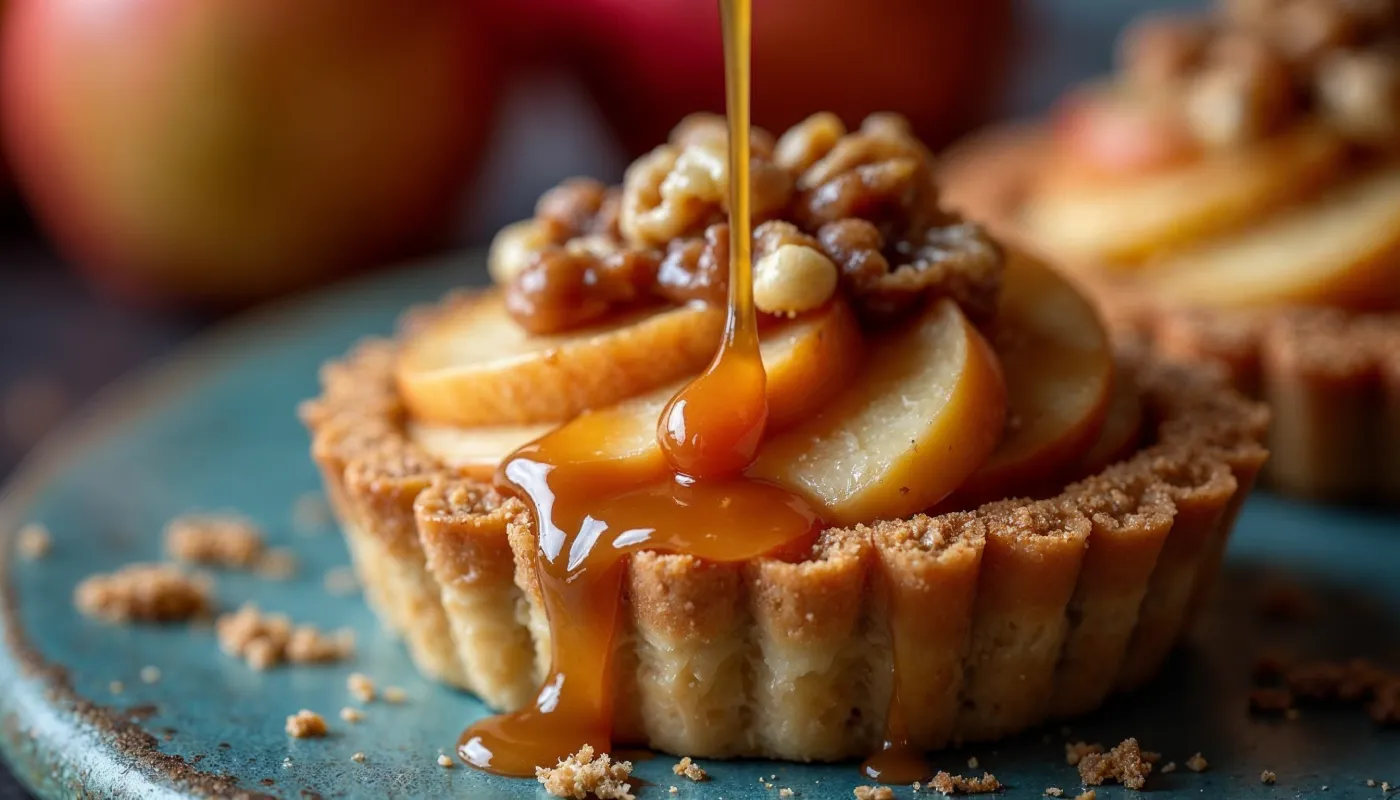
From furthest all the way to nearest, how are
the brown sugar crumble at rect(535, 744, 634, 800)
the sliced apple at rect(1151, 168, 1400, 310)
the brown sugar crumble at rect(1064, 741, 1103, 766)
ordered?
the sliced apple at rect(1151, 168, 1400, 310) < the brown sugar crumble at rect(1064, 741, 1103, 766) < the brown sugar crumble at rect(535, 744, 634, 800)

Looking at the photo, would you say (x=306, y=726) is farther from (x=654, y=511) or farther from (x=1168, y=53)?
(x=1168, y=53)

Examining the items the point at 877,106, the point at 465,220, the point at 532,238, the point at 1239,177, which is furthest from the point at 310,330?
the point at 1239,177

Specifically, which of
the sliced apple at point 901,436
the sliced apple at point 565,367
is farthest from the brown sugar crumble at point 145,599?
the sliced apple at point 901,436

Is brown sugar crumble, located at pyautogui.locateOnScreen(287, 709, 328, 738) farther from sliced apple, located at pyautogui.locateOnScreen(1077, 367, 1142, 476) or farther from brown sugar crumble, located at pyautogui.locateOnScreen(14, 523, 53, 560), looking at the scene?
sliced apple, located at pyautogui.locateOnScreen(1077, 367, 1142, 476)

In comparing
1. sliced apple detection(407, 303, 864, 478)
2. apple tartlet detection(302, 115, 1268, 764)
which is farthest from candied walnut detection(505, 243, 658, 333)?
sliced apple detection(407, 303, 864, 478)

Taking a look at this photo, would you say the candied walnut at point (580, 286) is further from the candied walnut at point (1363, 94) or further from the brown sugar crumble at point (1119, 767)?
the candied walnut at point (1363, 94)

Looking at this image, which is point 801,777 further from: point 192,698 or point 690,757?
point 192,698

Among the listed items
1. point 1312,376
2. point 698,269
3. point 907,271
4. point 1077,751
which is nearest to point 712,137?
point 698,269
